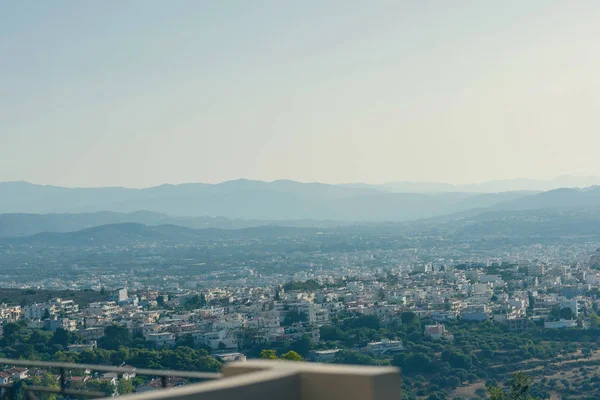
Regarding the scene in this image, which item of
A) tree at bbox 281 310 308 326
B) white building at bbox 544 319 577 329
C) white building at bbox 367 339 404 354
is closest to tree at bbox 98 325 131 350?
tree at bbox 281 310 308 326

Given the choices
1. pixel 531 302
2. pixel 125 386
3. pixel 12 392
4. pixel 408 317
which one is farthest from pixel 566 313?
pixel 12 392

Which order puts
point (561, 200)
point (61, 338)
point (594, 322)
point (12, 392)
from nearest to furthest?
1. point (12, 392)
2. point (61, 338)
3. point (594, 322)
4. point (561, 200)

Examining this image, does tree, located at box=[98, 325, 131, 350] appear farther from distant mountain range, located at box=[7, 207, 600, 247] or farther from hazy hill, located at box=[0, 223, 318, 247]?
hazy hill, located at box=[0, 223, 318, 247]

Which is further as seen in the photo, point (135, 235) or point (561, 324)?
point (135, 235)

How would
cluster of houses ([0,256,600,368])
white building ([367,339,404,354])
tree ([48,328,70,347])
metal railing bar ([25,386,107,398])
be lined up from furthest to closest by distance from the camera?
cluster of houses ([0,256,600,368]), tree ([48,328,70,347]), white building ([367,339,404,354]), metal railing bar ([25,386,107,398])

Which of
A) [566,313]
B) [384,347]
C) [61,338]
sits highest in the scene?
[61,338]

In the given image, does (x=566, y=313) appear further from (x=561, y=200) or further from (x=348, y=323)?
(x=561, y=200)

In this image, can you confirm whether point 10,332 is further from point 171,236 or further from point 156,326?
point 171,236

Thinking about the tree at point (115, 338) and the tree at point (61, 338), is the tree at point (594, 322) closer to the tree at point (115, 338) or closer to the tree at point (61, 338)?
the tree at point (115, 338)

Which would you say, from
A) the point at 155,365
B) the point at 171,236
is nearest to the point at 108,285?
the point at 155,365

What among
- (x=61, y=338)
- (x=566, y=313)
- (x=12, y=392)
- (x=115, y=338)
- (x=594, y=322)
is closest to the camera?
(x=12, y=392)

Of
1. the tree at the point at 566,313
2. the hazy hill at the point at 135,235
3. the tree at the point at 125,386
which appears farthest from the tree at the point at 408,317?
the hazy hill at the point at 135,235
